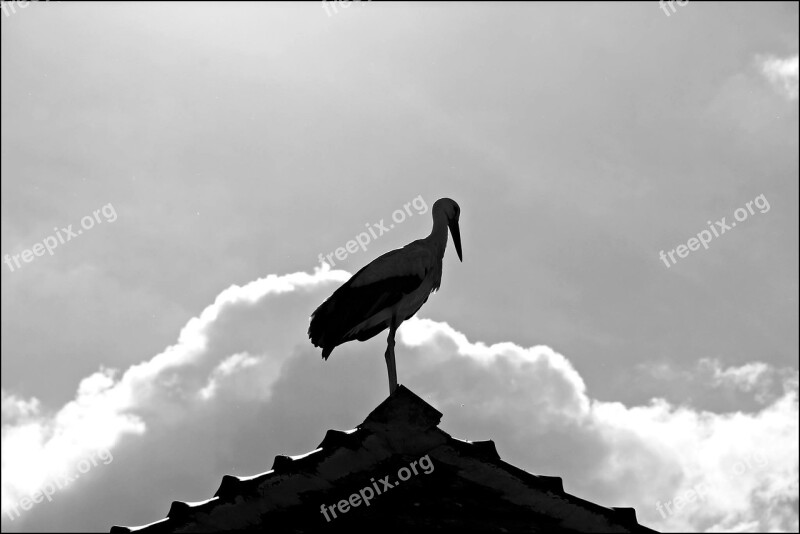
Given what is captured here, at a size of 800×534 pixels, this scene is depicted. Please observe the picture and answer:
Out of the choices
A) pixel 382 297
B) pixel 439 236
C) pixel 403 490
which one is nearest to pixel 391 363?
pixel 382 297

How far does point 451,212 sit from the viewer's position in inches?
452

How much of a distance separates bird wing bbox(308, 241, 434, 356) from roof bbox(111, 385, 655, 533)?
422cm

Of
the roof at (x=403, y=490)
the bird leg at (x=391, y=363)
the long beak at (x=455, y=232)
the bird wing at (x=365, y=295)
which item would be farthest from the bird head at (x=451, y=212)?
the roof at (x=403, y=490)

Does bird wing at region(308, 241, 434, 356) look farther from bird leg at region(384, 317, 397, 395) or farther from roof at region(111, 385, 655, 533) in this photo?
roof at region(111, 385, 655, 533)

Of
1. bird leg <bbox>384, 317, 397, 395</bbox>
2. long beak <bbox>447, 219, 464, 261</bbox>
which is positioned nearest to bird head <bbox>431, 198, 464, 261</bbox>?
long beak <bbox>447, 219, 464, 261</bbox>

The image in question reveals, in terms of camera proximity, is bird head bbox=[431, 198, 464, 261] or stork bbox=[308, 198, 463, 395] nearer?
stork bbox=[308, 198, 463, 395]

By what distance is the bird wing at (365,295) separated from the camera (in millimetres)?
10680

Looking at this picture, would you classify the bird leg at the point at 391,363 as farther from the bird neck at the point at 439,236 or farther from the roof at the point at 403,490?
the roof at the point at 403,490

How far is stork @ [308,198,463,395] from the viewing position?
10680 mm

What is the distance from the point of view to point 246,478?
6.09m

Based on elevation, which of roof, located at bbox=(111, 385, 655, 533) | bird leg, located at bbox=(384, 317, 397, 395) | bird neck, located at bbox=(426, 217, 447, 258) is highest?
bird neck, located at bbox=(426, 217, 447, 258)

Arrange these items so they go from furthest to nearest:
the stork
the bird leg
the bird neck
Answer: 1. the bird neck
2. the stork
3. the bird leg

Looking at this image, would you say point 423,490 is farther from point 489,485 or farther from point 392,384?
point 392,384

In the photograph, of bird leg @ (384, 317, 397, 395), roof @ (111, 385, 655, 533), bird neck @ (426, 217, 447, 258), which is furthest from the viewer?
bird neck @ (426, 217, 447, 258)
